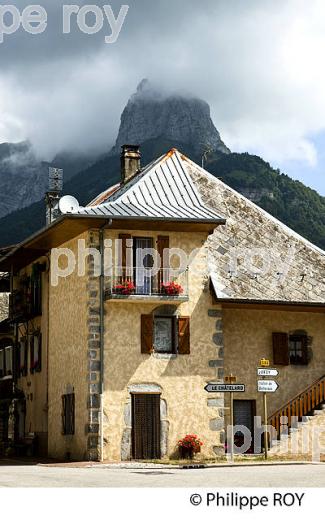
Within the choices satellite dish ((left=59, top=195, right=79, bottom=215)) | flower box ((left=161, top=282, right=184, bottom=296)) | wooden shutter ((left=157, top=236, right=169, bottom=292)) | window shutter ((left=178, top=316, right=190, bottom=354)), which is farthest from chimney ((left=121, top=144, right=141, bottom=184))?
window shutter ((left=178, top=316, right=190, bottom=354))

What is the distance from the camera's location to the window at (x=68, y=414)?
34.8 meters

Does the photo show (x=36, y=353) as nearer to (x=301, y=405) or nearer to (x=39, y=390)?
(x=39, y=390)

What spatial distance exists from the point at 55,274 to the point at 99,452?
7.66 metres

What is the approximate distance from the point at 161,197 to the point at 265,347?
21.4 feet

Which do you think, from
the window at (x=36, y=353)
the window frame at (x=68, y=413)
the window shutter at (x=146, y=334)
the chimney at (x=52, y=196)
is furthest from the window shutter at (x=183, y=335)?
the chimney at (x=52, y=196)

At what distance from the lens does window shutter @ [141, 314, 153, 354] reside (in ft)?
111

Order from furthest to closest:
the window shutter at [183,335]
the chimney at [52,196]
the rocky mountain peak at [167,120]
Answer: the rocky mountain peak at [167,120]
the chimney at [52,196]
the window shutter at [183,335]

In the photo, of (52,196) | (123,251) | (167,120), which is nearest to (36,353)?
(52,196)

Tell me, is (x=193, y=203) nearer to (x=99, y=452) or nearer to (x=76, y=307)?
(x=76, y=307)

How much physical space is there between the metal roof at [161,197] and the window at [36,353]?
6.25m

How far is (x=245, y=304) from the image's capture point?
35656 mm

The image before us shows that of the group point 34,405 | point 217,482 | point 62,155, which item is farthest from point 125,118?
point 217,482

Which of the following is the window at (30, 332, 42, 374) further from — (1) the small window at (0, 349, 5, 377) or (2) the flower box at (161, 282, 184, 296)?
(2) the flower box at (161, 282, 184, 296)

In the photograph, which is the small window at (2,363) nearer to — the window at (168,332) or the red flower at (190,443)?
the window at (168,332)
